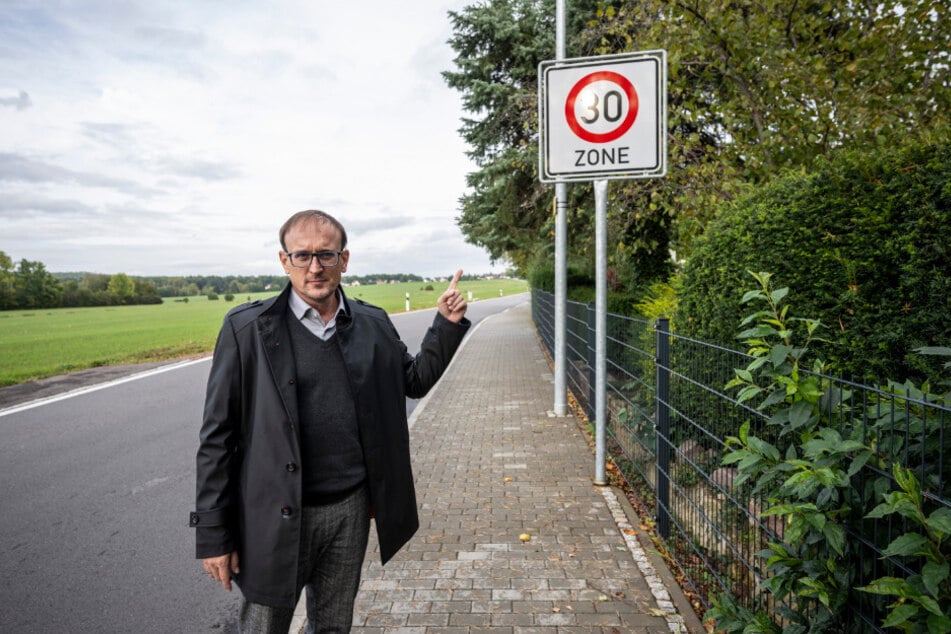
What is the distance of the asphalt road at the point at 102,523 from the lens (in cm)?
340

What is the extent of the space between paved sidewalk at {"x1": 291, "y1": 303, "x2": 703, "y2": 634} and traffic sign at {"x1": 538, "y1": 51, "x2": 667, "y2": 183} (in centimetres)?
271

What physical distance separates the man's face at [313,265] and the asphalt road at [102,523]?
85.8 inches

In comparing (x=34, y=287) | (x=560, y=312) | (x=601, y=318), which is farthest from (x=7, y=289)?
(x=601, y=318)

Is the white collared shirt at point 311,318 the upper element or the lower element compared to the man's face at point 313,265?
lower

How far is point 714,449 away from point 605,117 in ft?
9.14

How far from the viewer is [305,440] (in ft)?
7.06

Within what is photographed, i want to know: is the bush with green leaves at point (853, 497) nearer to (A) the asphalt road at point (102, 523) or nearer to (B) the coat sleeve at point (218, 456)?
(B) the coat sleeve at point (218, 456)

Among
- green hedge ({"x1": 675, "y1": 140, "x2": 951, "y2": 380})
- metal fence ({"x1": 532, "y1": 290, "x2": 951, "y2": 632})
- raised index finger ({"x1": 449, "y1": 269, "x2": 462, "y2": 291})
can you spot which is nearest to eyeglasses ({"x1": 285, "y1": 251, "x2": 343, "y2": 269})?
raised index finger ({"x1": 449, "y1": 269, "x2": 462, "y2": 291})

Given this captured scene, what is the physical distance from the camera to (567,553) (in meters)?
3.92

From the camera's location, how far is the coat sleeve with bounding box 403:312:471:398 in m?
2.46

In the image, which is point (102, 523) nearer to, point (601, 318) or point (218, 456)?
point (218, 456)

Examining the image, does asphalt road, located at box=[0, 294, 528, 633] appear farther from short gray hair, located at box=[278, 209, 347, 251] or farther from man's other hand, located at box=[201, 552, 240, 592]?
short gray hair, located at box=[278, 209, 347, 251]

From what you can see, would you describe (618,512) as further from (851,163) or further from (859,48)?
(859,48)

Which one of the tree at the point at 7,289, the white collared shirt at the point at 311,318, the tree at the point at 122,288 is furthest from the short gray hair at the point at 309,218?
the tree at the point at 122,288
